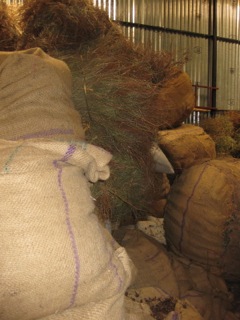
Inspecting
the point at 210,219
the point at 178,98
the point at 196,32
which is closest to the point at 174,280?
the point at 210,219

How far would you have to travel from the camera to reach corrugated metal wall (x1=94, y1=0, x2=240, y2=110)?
5871 mm

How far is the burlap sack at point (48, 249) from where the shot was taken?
822 millimetres

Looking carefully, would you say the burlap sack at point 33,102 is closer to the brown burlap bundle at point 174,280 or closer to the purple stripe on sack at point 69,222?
the purple stripe on sack at point 69,222

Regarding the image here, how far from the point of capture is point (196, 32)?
6.60 meters

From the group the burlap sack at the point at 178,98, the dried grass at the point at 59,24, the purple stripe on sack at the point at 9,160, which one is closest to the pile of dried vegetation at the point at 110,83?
the dried grass at the point at 59,24

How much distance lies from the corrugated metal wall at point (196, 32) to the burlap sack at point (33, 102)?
15.0 feet

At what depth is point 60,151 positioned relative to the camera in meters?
0.96

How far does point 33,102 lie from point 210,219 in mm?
1250

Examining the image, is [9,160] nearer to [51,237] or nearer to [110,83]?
[51,237]

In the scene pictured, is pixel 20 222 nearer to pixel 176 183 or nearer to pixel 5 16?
pixel 5 16

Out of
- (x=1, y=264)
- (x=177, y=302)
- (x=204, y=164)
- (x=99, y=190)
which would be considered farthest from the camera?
(x=204, y=164)

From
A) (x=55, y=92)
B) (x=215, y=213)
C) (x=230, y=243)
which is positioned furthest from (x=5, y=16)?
(x=230, y=243)

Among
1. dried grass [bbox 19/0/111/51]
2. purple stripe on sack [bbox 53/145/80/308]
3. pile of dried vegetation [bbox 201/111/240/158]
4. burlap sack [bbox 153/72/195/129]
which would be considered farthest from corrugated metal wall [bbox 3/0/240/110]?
purple stripe on sack [bbox 53/145/80/308]

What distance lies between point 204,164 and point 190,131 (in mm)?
582
